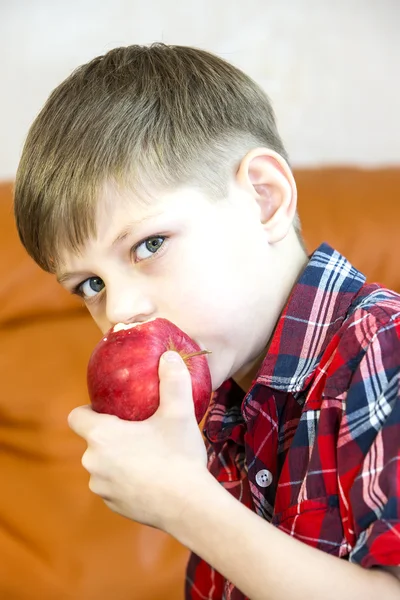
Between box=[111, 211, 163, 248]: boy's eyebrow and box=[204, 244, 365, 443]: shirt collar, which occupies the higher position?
box=[111, 211, 163, 248]: boy's eyebrow

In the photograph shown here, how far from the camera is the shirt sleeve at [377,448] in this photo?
2.09ft

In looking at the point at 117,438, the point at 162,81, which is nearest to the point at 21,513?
the point at 117,438

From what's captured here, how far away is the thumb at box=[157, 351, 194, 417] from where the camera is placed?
2.44 feet

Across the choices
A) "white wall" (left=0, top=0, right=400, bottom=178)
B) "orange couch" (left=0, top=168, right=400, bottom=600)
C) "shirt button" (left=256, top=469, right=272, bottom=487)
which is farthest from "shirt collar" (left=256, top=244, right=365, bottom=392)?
"white wall" (left=0, top=0, right=400, bottom=178)

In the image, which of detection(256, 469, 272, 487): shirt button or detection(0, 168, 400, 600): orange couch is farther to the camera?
detection(0, 168, 400, 600): orange couch

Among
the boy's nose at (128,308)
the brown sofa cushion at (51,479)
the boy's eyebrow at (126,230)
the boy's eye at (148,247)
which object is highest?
the boy's eyebrow at (126,230)

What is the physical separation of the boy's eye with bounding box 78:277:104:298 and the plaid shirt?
0.24 meters

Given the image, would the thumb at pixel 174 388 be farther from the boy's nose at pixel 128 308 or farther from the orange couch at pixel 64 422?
the orange couch at pixel 64 422

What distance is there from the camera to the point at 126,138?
2.84ft

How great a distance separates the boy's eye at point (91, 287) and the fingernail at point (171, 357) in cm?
20

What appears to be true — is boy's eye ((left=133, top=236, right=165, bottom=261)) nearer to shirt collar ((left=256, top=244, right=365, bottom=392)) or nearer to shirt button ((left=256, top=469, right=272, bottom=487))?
shirt collar ((left=256, top=244, right=365, bottom=392))

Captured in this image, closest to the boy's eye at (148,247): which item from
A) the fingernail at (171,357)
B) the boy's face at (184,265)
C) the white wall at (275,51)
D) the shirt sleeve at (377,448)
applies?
the boy's face at (184,265)

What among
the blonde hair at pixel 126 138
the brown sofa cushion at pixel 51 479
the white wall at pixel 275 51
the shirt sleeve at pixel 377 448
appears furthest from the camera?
the white wall at pixel 275 51

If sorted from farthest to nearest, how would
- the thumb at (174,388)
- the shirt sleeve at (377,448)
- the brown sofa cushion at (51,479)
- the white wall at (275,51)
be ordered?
the white wall at (275,51), the brown sofa cushion at (51,479), the thumb at (174,388), the shirt sleeve at (377,448)
